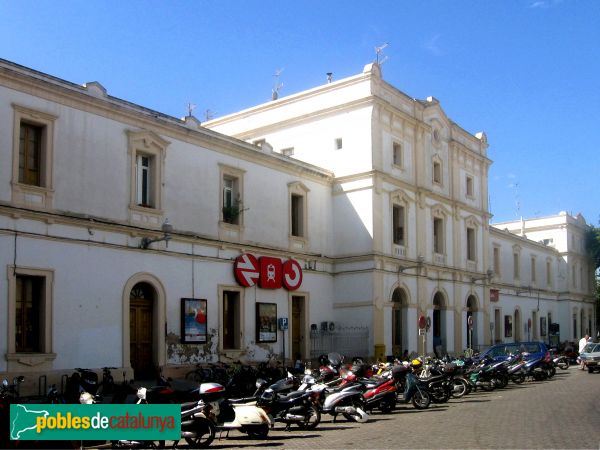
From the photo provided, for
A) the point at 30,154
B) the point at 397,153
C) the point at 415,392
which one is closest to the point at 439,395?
the point at 415,392

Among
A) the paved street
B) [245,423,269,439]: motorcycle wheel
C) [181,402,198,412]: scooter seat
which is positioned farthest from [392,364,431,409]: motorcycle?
[181,402,198,412]: scooter seat

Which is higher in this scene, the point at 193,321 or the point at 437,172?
the point at 437,172

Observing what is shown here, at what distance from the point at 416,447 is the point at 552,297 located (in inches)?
1977

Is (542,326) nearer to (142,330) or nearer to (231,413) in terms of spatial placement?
(142,330)

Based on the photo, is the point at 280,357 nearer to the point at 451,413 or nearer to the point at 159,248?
the point at 159,248

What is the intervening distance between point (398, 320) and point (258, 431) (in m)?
19.7

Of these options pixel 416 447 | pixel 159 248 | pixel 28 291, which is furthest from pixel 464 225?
pixel 416 447

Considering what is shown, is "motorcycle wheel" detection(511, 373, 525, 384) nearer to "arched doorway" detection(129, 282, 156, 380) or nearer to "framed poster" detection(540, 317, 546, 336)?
"arched doorway" detection(129, 282, 156, 380)

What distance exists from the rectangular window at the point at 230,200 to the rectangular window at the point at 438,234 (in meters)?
A: 13.3

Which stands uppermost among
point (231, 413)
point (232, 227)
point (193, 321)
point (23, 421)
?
point (232, 227)

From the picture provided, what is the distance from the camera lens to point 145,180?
939 inches

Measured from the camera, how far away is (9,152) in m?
19.5

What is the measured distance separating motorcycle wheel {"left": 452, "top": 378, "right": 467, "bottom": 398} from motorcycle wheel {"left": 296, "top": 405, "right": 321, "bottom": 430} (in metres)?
7.67

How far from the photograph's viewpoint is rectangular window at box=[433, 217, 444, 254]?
37125mm
